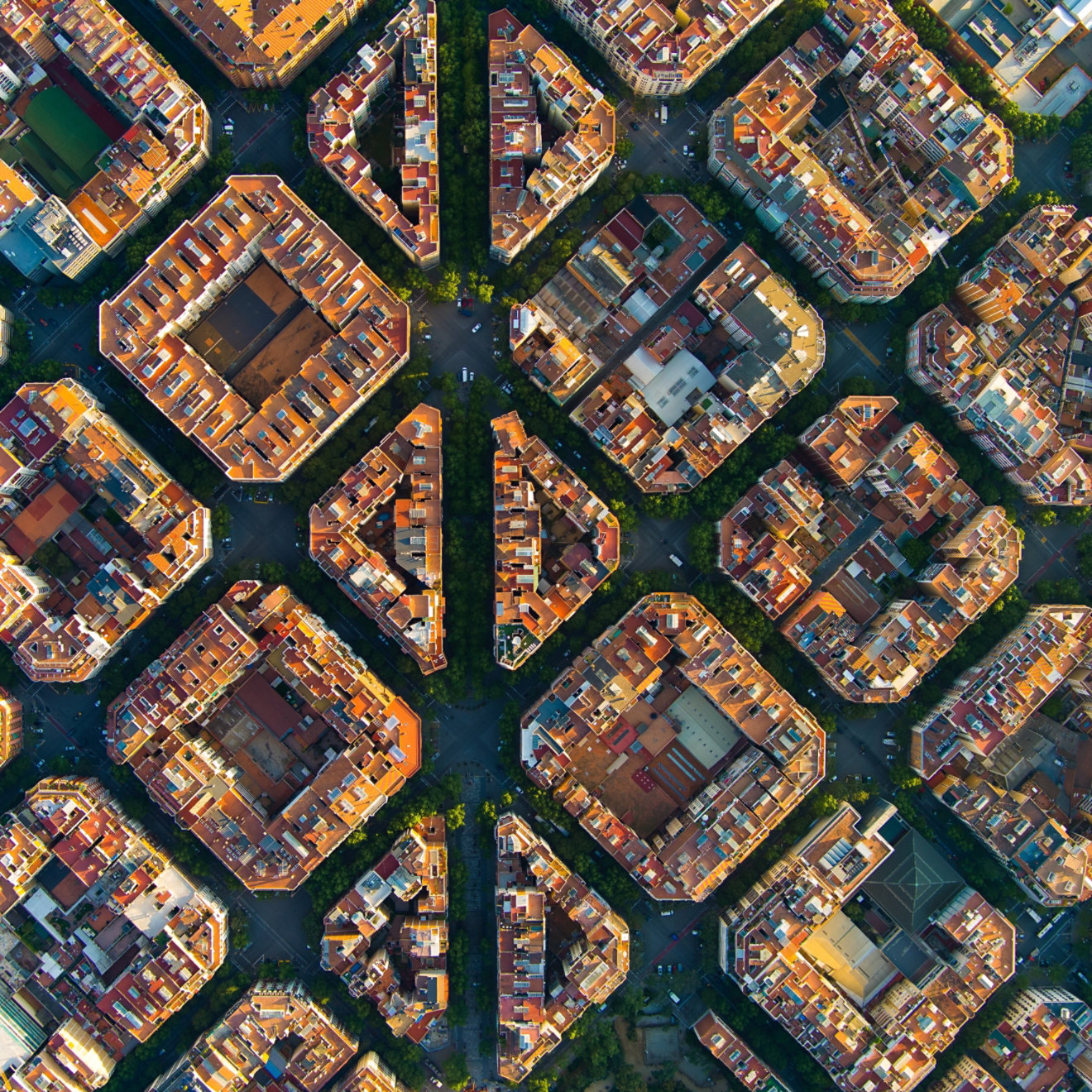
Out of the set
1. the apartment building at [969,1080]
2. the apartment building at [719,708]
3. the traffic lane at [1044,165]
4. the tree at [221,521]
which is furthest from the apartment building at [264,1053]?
the traffic lane at [1044,165]

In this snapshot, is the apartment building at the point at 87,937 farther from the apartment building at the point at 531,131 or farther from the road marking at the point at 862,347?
the road marking at the point at 862,347

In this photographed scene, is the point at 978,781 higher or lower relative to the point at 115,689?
lower

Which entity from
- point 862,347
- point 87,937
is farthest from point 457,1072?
point 862,347

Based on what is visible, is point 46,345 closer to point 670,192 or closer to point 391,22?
point 391,22

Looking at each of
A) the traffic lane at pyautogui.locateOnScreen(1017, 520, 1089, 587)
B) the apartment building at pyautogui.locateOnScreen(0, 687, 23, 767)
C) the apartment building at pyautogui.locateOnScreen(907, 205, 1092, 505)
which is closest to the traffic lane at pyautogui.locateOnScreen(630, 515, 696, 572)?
the apartment building at pyautogui.locateOnScreen(907, 205, 1092, 505)

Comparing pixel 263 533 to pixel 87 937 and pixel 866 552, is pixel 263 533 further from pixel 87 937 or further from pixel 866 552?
pixel 866 552

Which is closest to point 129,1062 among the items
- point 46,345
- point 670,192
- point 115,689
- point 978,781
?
point 115,689
